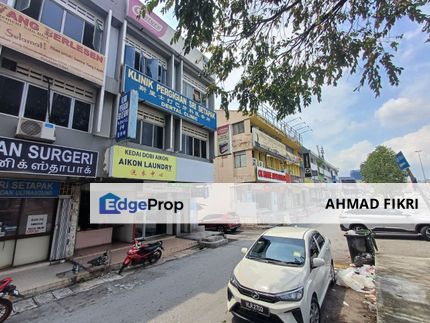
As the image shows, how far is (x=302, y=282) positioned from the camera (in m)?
3.95

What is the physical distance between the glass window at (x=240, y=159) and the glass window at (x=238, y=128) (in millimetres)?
2222

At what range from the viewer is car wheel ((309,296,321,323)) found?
3.91 meters

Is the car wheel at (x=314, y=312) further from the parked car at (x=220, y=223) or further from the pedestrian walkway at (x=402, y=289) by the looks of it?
the parked car at (x=220, y=223)

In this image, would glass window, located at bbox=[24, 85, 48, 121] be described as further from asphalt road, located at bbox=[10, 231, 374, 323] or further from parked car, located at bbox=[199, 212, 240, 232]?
parked car, located at bbox=[199, 212, 240, 232]

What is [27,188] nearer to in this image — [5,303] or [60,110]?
[60,110]

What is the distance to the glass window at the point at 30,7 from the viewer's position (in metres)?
7.22

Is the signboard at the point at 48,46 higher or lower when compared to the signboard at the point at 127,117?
higher

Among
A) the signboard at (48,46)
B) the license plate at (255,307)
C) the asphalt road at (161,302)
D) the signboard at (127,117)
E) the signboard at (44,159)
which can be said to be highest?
the signboard at (48,46)

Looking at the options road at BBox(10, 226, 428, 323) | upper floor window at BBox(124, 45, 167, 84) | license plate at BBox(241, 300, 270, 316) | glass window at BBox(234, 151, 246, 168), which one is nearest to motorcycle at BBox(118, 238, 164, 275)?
road at BBox(10, 226, 428, 323)

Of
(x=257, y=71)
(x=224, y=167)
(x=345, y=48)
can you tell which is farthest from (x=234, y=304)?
(x=224, y=167)

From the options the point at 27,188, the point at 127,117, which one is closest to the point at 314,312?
the point at 127,117

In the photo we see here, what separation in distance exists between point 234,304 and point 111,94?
9179 millimetres

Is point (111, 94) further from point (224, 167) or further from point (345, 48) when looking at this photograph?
point (224, 167)
